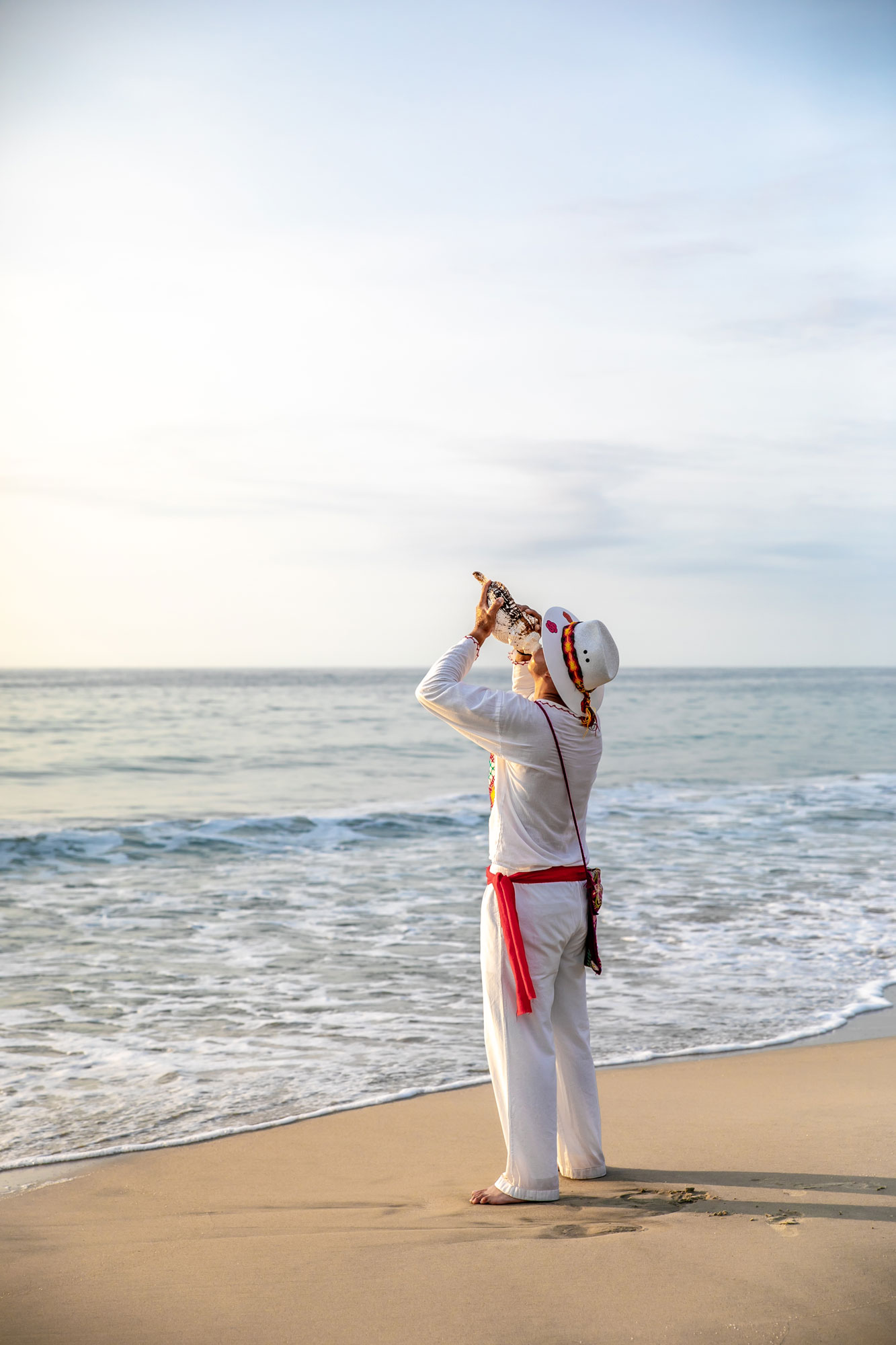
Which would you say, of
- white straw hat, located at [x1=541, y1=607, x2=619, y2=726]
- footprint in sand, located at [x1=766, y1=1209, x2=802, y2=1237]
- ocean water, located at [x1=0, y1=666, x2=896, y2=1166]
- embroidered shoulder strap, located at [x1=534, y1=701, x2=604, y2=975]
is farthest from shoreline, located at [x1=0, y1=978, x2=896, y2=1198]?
white straw hat, located at [x1=541, y1=607, x2=619, y2=726]

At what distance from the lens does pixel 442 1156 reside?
13.8 feet

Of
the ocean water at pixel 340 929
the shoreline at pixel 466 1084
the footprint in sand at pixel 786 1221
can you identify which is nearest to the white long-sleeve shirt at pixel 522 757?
the footprint in sand at pixel 786 1221

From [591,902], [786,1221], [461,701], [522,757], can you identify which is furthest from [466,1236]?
[461,701]

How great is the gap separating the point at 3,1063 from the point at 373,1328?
10.4 ft

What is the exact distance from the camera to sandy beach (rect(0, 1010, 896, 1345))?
8.89 ft

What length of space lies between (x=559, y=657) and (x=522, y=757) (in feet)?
1.14

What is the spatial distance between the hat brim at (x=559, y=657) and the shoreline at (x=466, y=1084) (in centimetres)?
231

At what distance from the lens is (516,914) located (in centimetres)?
350

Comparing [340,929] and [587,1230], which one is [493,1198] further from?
[340,929]

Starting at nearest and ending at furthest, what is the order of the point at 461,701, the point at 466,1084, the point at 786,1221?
the point at 786,1221 < the point at 461,701 < the point at 466,1084

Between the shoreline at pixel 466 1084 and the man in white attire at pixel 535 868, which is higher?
the man in white attire at pixel 535 868

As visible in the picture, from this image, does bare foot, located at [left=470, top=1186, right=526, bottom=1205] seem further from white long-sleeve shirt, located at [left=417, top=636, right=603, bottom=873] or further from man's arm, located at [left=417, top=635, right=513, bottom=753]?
man's arm, located at [left=417, top=635, right=513, bottom=753]

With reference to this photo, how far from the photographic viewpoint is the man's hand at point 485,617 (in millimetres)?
3625

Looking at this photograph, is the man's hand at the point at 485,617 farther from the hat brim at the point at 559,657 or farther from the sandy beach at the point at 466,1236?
the sandy beach at the point at 466,1236
